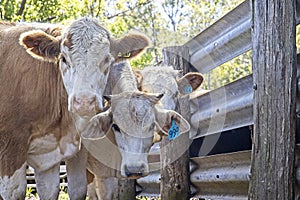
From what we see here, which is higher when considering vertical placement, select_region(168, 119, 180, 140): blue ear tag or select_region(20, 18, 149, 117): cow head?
select_region(20, 18, 149, 117): cow head

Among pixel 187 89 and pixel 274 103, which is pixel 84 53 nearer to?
pixel 187 89

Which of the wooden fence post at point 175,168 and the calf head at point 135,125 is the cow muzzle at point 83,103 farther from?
the wooden fence post at point 175,168

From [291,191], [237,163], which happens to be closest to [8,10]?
[237,163]

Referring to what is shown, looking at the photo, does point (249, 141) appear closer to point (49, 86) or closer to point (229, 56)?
point (229, 56)

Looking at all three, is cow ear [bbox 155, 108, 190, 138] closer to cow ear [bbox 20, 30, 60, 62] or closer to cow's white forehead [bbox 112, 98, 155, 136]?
cow's white forehead [bbox 112, 98, 155, 136]

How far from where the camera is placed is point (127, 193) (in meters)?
7.19

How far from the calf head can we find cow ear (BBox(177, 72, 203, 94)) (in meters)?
1.36

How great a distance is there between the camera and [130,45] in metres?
6.07

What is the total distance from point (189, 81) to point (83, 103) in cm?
241

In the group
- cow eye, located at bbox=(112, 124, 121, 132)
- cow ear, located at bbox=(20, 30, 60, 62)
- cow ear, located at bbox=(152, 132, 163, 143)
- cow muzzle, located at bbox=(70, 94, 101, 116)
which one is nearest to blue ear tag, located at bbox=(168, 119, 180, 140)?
cow ear, located at bbox=(152, 132, 163, 143)

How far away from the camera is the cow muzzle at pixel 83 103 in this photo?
5.03 m

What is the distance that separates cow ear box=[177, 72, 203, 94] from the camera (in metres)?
6.98


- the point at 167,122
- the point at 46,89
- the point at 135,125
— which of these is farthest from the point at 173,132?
the point at 46,89

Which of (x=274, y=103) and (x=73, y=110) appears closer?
(x=274, y=103)
